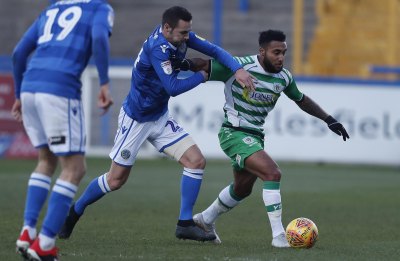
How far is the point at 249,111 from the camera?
927cm

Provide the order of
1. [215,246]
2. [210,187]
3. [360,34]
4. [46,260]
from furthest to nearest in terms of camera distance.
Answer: [360,34]
[210,187]
[215,246]
[46,260]

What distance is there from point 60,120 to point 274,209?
237cm

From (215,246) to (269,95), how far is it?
146 centimetres

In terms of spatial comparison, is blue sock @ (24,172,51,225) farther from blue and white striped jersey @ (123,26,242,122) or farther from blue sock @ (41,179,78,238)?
blue and white striped jersey @ (123,26,242,122)

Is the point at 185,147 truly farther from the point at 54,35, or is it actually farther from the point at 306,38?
the point at 306,38

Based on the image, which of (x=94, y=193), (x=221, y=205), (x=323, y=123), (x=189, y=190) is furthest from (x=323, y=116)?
(x=323, y=123)

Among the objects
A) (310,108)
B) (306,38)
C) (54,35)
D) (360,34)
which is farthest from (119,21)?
(54,35)

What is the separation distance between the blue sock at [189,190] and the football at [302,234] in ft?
2.93

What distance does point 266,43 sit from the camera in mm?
9172

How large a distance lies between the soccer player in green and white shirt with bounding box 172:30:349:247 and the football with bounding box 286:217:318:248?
343 mm

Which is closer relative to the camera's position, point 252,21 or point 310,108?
point 310,108

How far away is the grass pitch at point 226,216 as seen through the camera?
8.34m

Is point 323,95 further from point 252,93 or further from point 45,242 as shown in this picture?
point 45,242

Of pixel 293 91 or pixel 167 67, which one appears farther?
pixel 293 91
